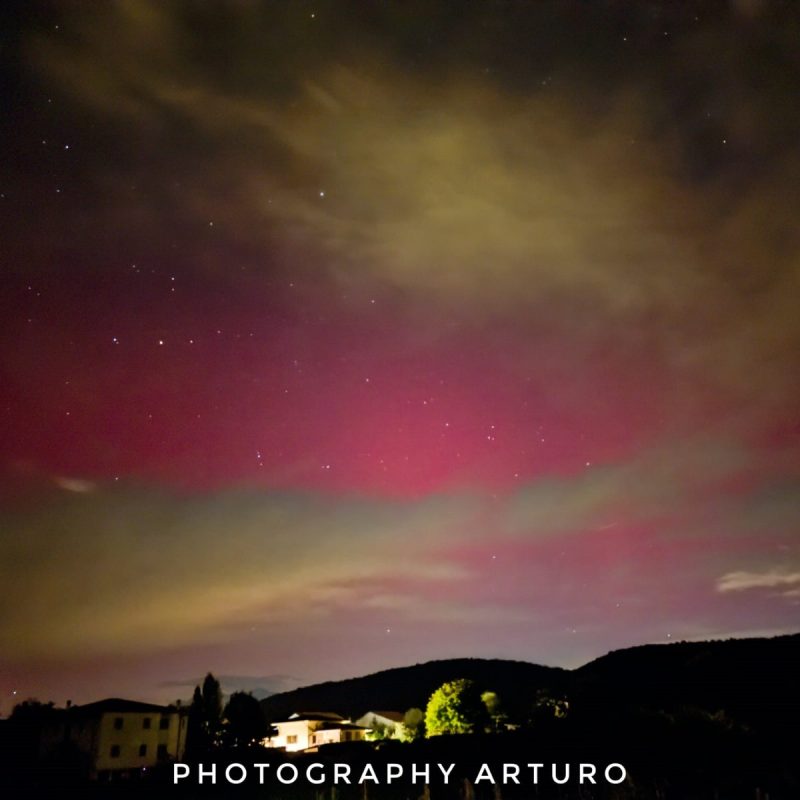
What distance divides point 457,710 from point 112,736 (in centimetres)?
3090

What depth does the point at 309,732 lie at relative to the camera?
8962cm

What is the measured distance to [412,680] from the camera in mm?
159750

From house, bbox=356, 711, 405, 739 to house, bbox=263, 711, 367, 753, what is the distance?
269 centimetres

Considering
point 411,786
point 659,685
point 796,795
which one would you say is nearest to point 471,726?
point 659,685

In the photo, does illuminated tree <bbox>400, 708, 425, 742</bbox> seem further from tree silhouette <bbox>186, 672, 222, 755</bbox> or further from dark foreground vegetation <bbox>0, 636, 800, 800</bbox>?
tree silhouette <bbox>186, 672, 222, 755</bbox>

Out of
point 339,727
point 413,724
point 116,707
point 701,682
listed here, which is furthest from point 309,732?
point 701,682

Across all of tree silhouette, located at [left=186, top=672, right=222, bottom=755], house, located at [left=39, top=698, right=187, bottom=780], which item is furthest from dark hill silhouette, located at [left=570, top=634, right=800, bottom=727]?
tree silhouette, located at [left=186, top=672, right=222, bottom=755]

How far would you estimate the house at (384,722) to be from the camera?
82144 millimetres

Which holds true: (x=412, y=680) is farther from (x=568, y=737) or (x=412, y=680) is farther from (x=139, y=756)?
(x=568, y=737)

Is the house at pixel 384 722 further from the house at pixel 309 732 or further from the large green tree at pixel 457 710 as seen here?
the large green tree at pixel 457 710

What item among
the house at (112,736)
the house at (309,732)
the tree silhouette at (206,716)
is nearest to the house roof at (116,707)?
the house at (112,736)

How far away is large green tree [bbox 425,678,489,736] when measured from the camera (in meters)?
60.4

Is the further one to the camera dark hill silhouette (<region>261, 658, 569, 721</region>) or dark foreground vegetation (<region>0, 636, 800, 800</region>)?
dark hill silhouette (<region>261, 658, 569, 721</region>)

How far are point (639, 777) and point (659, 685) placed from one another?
30072 millimetres
